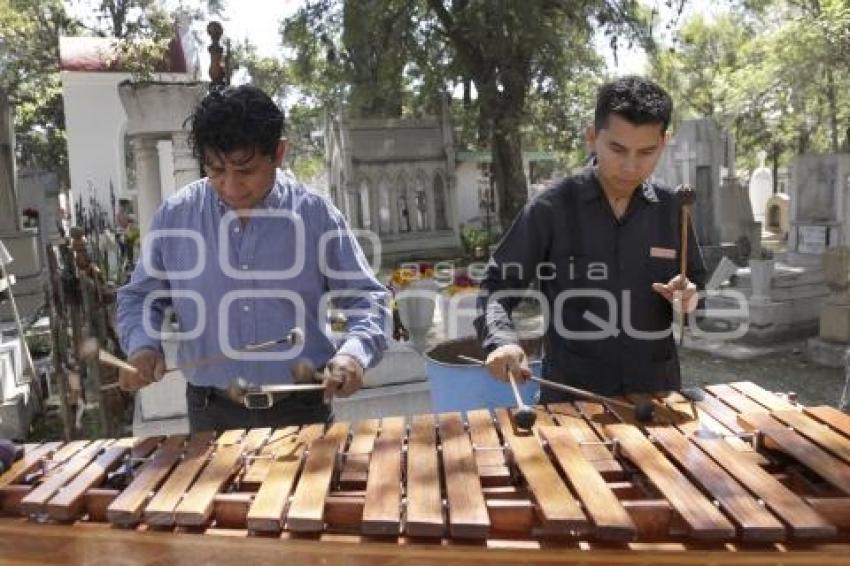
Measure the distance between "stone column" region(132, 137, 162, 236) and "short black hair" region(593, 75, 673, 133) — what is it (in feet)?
12.8

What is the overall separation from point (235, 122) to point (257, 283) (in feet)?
1.82

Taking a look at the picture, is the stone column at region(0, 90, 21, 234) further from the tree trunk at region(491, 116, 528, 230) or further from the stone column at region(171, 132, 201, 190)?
the tree trunk at region(491, 116, 528, 230)

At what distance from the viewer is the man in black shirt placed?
267 centimetres

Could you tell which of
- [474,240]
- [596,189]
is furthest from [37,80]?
[596,189]

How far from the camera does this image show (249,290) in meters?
2.58

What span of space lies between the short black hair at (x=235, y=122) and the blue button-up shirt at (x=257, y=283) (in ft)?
0.94

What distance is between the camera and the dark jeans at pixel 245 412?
267 cm

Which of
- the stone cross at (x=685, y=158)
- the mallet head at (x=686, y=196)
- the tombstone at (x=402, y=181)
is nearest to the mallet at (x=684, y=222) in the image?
the mallet head at (x=686, y=196)

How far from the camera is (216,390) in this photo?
268 centimetres

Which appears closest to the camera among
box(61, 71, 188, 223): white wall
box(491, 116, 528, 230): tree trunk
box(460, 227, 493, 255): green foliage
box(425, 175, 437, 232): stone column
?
box(491, 116, 528, 230): tree trunk

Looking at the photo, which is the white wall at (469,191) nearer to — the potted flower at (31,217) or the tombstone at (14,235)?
the potted flower at (31,217)

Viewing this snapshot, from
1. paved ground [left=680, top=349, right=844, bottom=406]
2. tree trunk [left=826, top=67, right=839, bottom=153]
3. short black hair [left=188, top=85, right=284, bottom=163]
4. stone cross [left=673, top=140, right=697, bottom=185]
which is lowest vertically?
paved ground [left=680, top=349, right=844, bottom=406]

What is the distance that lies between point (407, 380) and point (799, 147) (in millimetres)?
25793

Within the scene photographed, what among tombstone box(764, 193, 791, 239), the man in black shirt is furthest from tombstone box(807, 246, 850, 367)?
tombstone box(764, 193, 791, 239)
